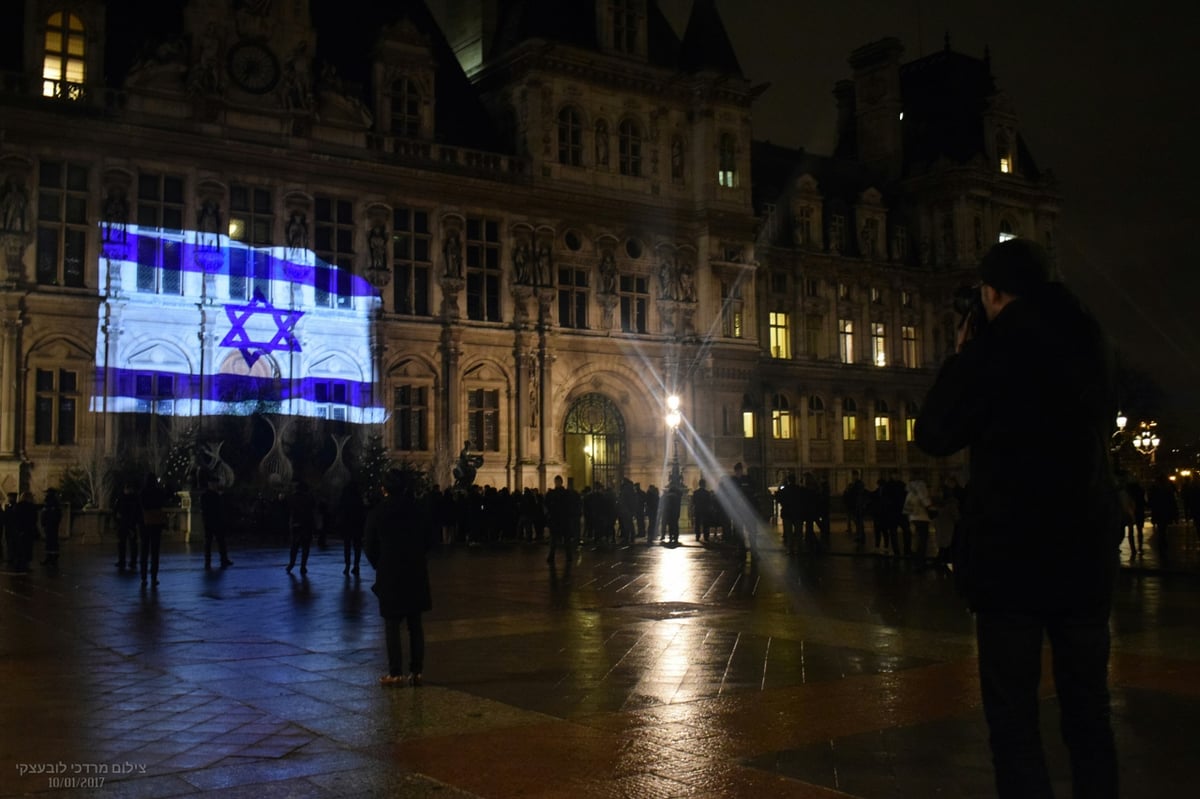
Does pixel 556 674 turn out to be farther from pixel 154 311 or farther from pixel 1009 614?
pixel 154 311

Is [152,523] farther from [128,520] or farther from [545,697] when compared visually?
[545,697]

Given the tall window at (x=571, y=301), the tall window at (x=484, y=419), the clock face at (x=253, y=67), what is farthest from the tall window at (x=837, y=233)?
the clock face at (x=253, y=67)

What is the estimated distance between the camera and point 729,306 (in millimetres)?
47344

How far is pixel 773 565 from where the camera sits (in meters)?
23.0

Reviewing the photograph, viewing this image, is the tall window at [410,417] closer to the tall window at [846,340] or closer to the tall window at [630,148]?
the tall window at [630,148]

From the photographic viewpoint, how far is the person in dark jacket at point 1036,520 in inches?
146

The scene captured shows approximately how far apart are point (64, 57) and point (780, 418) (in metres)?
33.3

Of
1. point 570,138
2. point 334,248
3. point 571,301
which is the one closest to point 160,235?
point 334,248

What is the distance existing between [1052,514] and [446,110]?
41619 millimetres

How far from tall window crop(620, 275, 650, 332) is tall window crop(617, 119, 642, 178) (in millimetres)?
4109

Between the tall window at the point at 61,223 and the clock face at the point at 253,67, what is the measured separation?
5.63 m

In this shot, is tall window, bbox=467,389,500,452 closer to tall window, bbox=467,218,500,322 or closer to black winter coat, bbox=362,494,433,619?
tall window, bbox=467,218,500,322

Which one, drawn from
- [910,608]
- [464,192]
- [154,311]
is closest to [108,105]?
[154,311]

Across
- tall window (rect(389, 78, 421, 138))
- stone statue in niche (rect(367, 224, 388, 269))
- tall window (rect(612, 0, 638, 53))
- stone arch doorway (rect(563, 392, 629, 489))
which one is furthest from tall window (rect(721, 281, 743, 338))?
stone statue in niche (rect(367, 224, 388, 269))
